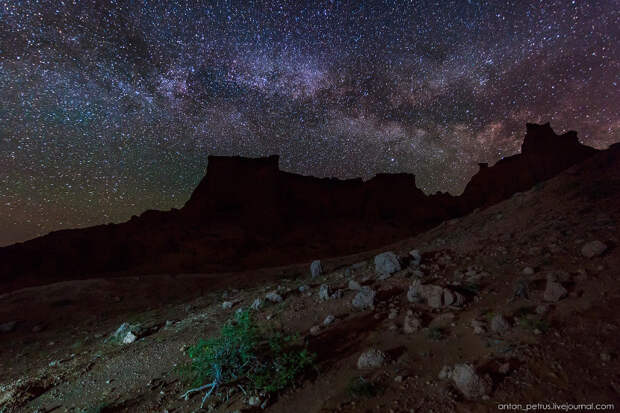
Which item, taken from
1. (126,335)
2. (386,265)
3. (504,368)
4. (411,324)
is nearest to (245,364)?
(411,324)

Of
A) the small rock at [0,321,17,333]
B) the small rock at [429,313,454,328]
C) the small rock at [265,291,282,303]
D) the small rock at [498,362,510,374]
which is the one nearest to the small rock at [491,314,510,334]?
the small rock at [429,313,454,328]

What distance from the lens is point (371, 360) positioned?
10.7ft

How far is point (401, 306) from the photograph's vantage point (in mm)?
4434

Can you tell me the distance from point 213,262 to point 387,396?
26.5 metres

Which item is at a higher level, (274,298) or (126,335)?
(274,298)

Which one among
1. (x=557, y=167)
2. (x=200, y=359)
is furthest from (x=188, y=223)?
(x=557, y=167)

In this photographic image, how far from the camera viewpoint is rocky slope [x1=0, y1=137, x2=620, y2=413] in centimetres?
266

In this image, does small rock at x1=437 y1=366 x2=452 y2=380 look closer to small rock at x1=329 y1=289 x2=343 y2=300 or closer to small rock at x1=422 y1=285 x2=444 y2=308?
small rock at x1=422 y1=285 x2=444 y2=308

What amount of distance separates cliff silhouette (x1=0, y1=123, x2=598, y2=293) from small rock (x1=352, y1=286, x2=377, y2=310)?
20296mm

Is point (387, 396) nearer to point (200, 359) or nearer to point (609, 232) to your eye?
point (200, 359)

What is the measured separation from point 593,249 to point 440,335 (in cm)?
299

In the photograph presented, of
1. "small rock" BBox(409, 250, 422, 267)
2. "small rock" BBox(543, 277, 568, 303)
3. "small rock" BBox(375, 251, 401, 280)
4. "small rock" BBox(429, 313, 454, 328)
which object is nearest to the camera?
"small rock" BBox(543, 277, 568, 303)

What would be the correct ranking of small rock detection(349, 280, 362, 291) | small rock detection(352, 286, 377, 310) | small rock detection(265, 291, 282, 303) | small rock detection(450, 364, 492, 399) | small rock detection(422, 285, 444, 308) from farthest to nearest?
small rock detection(265, 291, 282, 303)
small rock detection(349, 280, 362, 291)
small rock detection(352, 286, 377, 310)
small rock detection(422, 285, 444, 308)
small rock detection(450, 364, 492, 399)

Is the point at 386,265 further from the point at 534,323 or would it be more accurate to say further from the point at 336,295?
the point at 534,323
